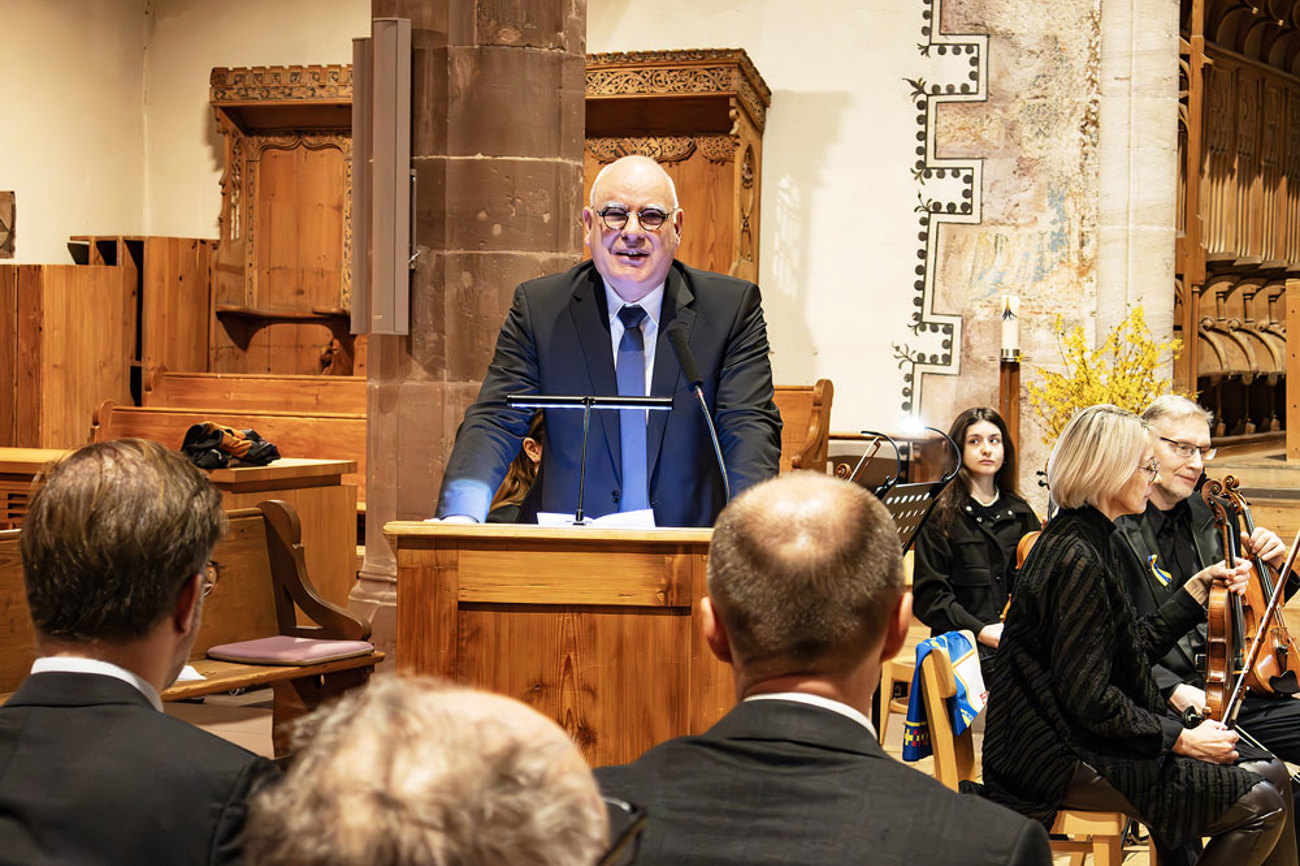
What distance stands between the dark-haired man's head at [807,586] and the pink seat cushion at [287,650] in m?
3.19

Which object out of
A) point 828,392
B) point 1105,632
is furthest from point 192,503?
point 828,392

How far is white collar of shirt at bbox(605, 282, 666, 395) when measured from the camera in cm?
335

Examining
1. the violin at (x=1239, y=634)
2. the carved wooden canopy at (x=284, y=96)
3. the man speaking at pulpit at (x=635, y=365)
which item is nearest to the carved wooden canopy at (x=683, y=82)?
the carved wooden canopy at (x=284, y=96)

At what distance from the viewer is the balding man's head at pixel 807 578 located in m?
1.40

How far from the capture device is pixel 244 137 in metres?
10.8

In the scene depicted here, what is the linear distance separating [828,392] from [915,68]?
6.97ft

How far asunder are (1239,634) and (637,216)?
1700mm

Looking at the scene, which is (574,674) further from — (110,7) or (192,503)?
(110,7)

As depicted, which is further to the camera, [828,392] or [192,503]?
[828,392]

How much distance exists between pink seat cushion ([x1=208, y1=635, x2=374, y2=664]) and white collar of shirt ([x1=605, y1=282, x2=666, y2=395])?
1.67 m

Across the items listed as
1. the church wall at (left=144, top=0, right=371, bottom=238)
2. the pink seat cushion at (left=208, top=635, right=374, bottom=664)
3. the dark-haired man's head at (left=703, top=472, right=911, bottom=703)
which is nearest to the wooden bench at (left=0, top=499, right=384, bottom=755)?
the pink seat cushion at (left=208, top=635, right=374, bottom=664)

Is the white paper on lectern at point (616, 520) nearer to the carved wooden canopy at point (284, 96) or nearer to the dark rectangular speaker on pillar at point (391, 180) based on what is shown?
the dark rectangular speaker on pillar at point (391, 180)

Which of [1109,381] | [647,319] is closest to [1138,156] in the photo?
[1109,381]

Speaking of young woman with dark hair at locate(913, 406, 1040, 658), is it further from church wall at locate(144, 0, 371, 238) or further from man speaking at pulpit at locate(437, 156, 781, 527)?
church wall at locate(144, 0, 371, 238)
